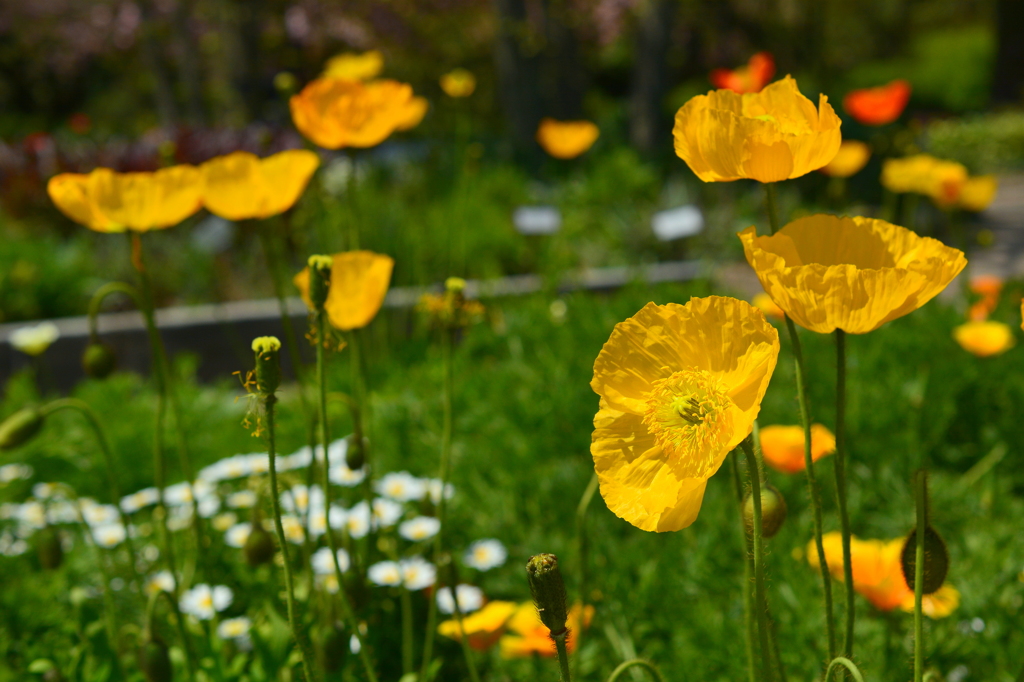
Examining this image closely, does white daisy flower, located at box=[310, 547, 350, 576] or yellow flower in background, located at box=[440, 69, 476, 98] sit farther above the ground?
yellow flower in background, located at box=[440, 69, 476, 98]

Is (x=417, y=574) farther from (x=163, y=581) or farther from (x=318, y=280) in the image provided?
(x=318, y=280)

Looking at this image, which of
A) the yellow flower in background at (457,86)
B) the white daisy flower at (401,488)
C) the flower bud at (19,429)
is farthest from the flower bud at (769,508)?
the yellow flower in background at (457,86)

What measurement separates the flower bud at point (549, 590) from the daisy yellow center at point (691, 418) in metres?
0.14

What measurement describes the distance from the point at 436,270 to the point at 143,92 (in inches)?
596

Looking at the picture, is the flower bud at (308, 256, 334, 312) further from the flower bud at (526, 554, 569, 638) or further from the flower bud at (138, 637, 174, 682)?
the flower bud at (138, 637, 174, 682)

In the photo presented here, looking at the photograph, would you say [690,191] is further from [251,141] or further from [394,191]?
[251,141]

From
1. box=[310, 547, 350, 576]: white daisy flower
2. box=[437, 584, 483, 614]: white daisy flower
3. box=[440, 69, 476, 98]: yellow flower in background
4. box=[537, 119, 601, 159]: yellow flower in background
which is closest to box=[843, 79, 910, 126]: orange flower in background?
box=[537, 119, 601, 159]: yellow flower in background

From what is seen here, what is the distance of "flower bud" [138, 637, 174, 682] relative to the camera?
1.12m

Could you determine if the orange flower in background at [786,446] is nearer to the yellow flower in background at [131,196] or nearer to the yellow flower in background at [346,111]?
the yellow flower in background at [346,111]

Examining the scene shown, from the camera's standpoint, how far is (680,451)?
2.38 feet

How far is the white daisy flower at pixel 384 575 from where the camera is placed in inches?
62.0

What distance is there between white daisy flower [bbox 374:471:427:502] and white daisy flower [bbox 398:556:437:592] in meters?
0.24

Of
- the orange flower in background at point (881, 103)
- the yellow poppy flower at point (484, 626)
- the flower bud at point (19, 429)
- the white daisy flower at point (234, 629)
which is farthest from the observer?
the orange flower in background at point (881, 103)

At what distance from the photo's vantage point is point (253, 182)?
53.6 inches
